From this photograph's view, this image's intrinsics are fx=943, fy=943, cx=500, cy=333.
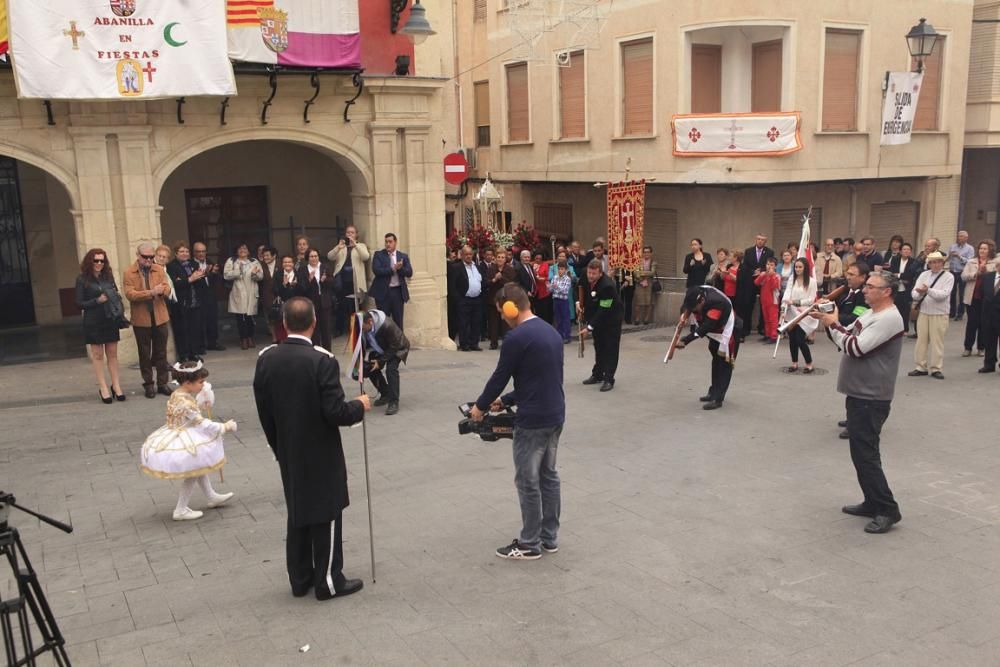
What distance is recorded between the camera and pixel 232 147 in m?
16.9

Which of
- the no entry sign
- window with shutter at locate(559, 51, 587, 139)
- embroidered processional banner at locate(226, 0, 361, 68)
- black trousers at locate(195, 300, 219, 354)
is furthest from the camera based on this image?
window with shutter at locate(559, 51, 587, 139)

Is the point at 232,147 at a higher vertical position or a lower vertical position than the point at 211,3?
lower

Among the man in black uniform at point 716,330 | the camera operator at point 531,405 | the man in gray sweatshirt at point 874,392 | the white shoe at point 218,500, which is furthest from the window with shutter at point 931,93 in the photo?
the white shoe at point 218,500

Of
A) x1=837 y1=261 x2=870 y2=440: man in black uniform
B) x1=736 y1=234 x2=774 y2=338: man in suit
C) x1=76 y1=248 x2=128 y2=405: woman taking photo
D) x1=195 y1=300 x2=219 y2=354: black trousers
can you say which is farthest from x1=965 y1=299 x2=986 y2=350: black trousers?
x1=76 y1=248 x2=128 y2=405: woman taking photo

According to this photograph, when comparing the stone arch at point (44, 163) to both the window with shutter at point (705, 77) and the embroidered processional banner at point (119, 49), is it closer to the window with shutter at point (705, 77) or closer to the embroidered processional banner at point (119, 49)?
the embroidered processional banner at point (119, 49)

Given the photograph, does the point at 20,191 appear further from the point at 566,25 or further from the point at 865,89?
the point at 865,89

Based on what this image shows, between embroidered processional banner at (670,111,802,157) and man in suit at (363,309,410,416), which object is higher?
embroidered processional banner at (670,111,802,157)

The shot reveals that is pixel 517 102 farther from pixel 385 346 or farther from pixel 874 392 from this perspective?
pixel 874 392

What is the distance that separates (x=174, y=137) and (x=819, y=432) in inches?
371

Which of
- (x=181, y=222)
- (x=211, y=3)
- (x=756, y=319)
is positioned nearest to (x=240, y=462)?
(x=211, y=3)

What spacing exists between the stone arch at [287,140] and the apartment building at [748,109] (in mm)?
6656

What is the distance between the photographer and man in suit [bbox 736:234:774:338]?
1612 cm

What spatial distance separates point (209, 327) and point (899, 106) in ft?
45.5

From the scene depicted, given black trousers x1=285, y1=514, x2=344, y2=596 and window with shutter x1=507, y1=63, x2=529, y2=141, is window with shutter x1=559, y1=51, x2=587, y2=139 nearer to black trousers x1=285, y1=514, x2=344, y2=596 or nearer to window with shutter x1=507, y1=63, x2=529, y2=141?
window with shutter x1=507, y1=63, x2=529, y2=141
